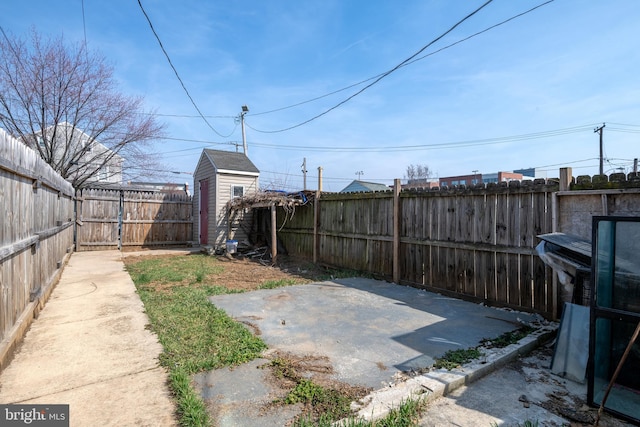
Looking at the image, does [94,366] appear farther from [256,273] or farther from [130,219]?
[130,219]

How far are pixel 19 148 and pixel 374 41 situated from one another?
798 cm

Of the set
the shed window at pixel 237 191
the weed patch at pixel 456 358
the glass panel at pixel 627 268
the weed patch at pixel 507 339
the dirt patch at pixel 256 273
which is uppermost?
the shed window at pixel 237 191

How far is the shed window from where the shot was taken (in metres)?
12.3

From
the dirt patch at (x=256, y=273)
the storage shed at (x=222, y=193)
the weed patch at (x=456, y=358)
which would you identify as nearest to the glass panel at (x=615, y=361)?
the weed patch at (x=456, y=358)

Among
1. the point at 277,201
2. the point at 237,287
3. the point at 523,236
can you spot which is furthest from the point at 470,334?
the point at 277,201

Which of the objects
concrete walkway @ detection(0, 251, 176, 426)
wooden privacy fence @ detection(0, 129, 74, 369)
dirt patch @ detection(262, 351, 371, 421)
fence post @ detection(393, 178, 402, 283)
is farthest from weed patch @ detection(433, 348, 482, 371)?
wooden privacy fence @ detection(0, 129, 74, 369)

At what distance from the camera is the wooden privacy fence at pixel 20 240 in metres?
2.95

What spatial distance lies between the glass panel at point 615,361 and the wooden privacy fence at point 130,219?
1403 centimetres

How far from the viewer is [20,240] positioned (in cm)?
351

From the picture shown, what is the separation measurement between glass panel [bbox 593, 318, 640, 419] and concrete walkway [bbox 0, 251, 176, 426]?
322 cm

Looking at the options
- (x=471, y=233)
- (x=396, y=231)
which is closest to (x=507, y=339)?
(x=471, y=233)

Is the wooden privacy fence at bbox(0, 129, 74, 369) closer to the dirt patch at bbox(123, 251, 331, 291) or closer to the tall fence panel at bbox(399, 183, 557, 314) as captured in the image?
the dirt patch at bbox(123, 251, 331, 291)

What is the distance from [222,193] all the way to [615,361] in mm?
11397

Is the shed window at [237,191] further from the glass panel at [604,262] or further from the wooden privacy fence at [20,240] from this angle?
the glass panel at [604,262]
